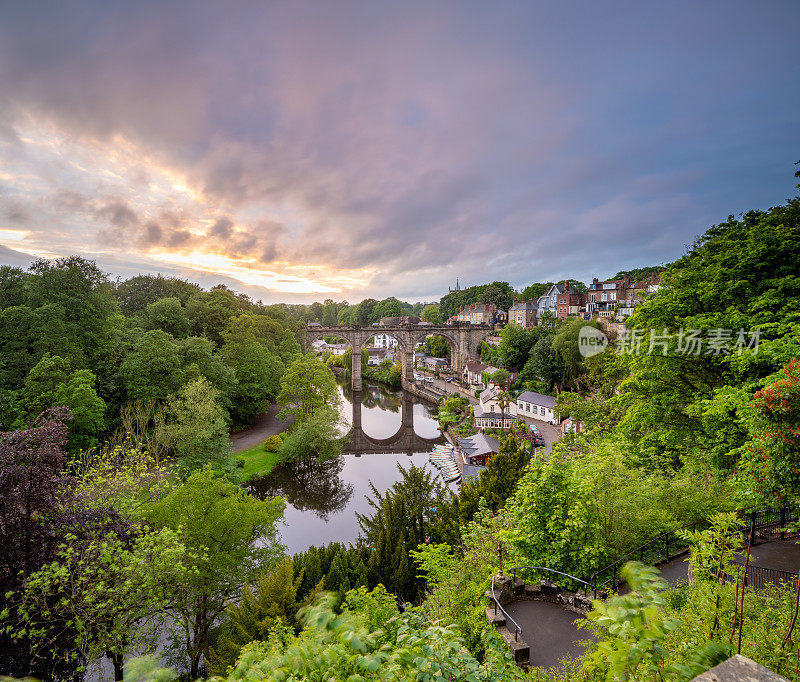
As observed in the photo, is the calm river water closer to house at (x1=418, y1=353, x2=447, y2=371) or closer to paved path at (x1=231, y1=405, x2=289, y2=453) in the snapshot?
paved path at (x1=231, y1=405, x2=289, y2=453)

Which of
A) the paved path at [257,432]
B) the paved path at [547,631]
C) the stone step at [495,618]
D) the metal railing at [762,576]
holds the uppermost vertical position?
the metal railing at [762,576]

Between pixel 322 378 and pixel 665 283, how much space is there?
20.8 metres

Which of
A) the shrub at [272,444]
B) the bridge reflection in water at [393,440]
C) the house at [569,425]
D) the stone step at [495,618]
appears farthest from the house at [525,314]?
the stone step at [495,618]

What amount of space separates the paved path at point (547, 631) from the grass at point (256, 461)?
60.3ft

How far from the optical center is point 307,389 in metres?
25.9

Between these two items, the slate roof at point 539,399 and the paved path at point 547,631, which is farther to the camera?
the slate roof at point 539,399

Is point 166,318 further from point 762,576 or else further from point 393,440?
point 762,576

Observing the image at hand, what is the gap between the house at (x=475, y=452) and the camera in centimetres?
2206

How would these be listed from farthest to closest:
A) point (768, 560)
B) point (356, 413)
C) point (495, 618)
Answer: point (356, 413)
point (768, 560)
point (495, 618)

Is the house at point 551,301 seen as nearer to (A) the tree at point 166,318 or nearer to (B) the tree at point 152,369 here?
(A) the tree at point 166,318

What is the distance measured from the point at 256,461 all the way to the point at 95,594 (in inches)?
679

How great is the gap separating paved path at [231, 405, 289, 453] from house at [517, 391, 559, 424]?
21623 millimetres

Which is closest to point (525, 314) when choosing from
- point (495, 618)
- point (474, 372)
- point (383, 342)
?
point (474, 372)

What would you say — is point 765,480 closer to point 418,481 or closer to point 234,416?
point 418,481
